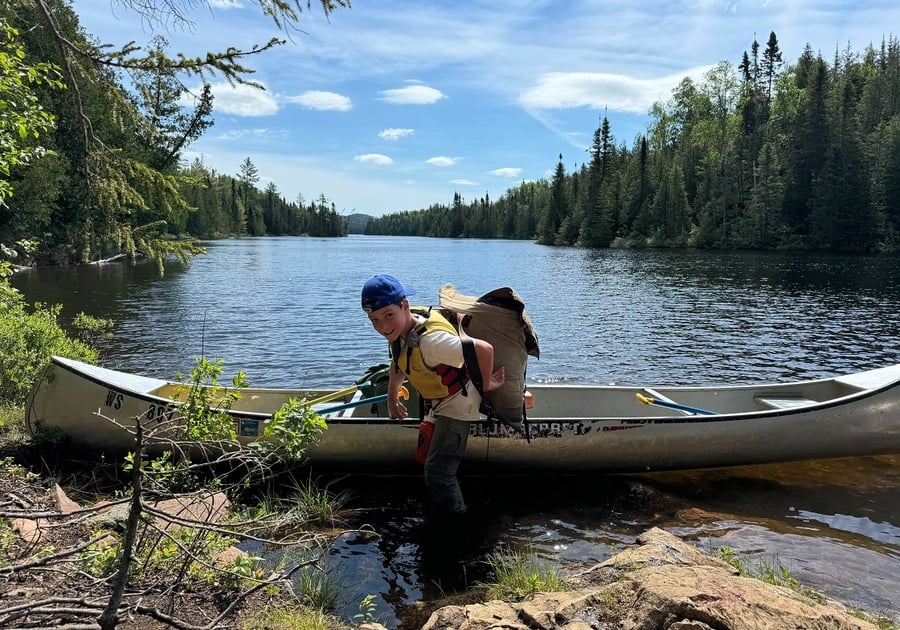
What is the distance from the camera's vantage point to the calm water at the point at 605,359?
Answer: 5953mm

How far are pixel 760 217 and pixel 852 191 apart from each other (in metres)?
9.40

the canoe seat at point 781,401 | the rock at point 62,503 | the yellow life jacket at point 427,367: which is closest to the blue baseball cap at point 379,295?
the yellow life jacket at point 427,367

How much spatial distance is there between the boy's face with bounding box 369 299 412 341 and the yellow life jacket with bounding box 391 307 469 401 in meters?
0.11

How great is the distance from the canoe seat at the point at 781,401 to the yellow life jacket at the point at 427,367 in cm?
608

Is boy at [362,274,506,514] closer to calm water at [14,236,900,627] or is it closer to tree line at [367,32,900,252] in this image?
calm water at [14,236,900,627]

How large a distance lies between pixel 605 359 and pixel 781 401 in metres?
7.65

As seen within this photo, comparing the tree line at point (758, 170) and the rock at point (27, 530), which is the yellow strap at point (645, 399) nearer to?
the rock at point (27, 530)

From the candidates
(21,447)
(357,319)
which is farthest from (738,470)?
(357,319)

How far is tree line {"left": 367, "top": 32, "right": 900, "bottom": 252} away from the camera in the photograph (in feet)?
214

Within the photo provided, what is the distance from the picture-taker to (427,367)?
16.7ft

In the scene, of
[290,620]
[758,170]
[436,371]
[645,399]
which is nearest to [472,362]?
[436,371]

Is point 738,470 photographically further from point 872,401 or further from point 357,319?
point 357,319

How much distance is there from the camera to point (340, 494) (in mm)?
7055

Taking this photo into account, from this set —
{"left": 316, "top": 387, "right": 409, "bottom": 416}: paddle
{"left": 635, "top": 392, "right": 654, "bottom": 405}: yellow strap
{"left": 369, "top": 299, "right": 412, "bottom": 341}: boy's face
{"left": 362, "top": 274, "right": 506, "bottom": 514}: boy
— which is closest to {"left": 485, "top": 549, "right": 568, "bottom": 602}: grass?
{"left": 362, "top": 274, "right": 506, "bottom": 514}: boy
